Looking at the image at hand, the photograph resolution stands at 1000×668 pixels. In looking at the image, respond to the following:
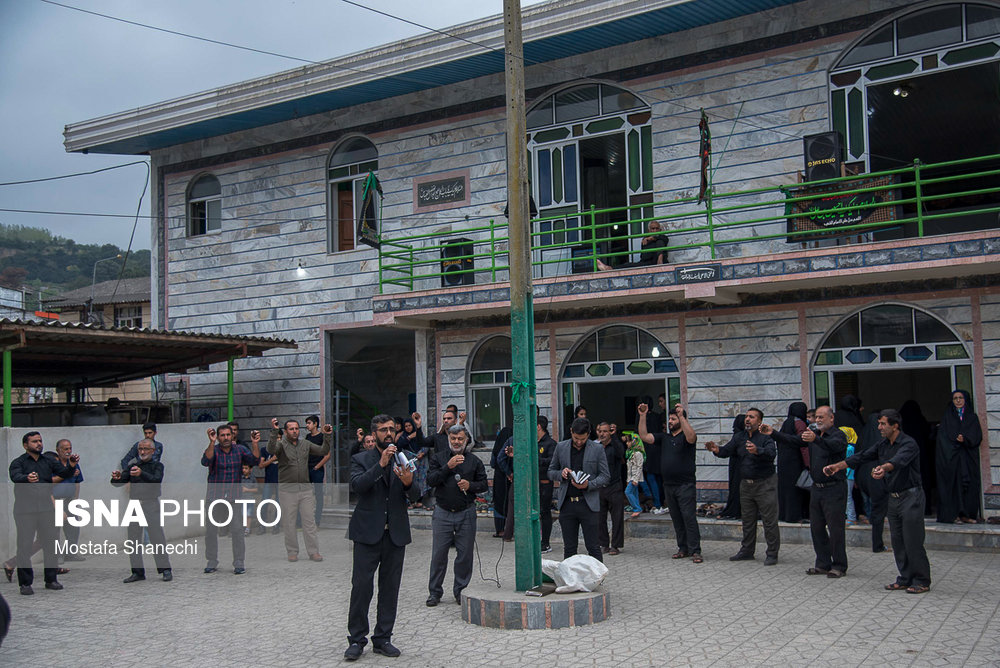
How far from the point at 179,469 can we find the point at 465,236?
6652 millimetres

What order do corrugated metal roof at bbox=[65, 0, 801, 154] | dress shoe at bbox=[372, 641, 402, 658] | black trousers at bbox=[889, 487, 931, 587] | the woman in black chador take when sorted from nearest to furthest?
dress shoe at bbox=[372, 641, 402, 658] → black trousers at bbox=[889, 487, 931, 587] → the woman in black chador → corrugated metal roof at bbox=[65, 0, 801, 154]

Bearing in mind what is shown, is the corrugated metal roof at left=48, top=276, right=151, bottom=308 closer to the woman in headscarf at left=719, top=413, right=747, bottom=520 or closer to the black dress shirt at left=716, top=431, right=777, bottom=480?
the woman in headscarf at left=719, top=413, right=747, bottom=520

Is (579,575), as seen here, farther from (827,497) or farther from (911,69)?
(911,69)

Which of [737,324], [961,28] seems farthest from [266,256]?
[961,28]

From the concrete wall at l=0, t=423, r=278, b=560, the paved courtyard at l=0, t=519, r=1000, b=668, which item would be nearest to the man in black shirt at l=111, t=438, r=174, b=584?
the paved courtyard at l=0, t=519, r=1000, b=668

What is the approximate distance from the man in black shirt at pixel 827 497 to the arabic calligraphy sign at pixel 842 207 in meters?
4.24

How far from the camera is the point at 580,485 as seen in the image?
9969mm

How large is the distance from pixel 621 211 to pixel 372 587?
34.4ft

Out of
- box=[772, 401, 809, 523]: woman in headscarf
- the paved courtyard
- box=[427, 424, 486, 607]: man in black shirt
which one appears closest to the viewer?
the paved courtyard

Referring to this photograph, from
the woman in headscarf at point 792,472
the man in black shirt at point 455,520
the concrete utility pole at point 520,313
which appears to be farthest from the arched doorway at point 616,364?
the concrete utility pole at point 520,313

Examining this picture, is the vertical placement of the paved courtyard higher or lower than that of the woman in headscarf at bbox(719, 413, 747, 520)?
lower

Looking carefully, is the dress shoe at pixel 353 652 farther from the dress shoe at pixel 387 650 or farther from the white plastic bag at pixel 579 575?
the white plastic bag at pixel 579 575

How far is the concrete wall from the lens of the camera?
12.9m

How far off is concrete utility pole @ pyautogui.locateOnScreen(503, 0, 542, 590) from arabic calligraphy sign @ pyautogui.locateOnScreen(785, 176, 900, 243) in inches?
241
